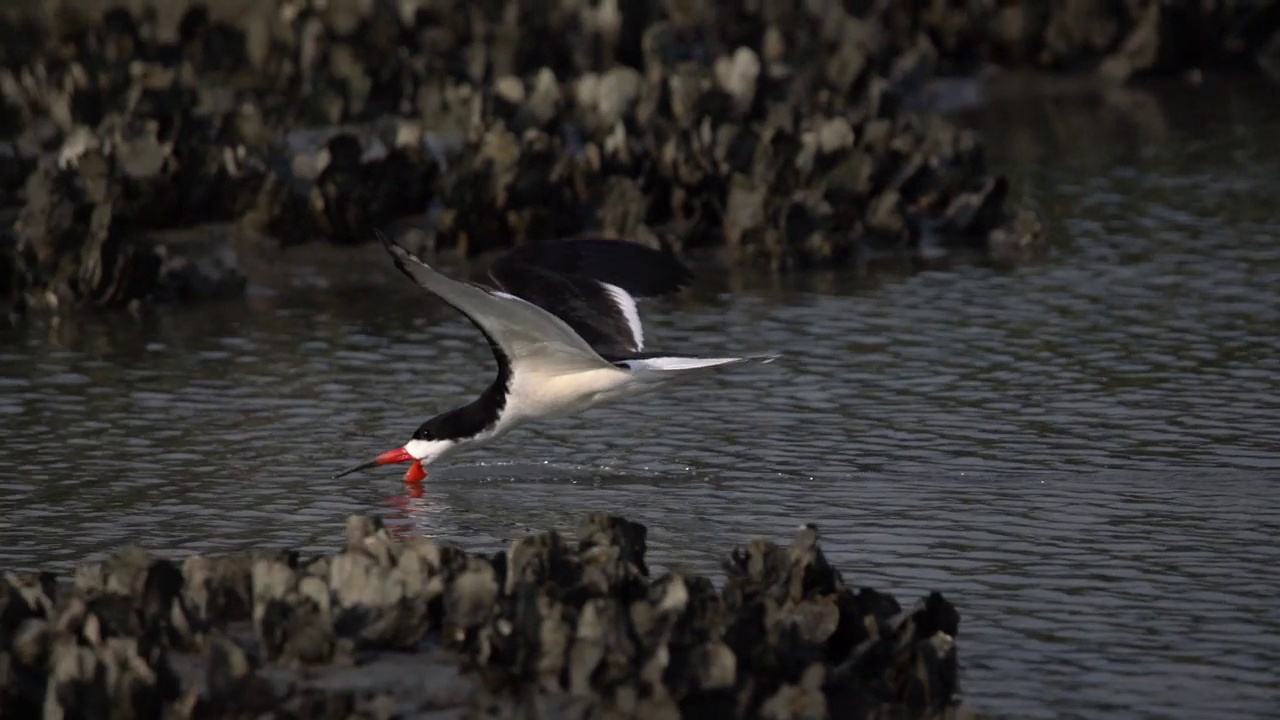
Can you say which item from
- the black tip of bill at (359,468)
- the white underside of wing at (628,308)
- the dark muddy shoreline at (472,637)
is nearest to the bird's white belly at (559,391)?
the white underside of wing at (628,308)

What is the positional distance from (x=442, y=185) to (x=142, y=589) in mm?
8610

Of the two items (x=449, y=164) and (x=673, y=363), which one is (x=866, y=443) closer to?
(x=673, y=363)

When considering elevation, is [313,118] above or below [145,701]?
A: above

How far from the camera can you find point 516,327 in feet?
33.2

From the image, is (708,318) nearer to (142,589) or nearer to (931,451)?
(931,451)

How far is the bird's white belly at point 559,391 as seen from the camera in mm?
10445

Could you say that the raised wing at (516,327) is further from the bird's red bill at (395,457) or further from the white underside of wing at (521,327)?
the bird's red bill at (395,457)

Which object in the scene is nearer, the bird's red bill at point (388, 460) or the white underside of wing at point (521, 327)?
the white underside of wing at point (521, 327)

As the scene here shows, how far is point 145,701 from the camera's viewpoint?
22.7 ft

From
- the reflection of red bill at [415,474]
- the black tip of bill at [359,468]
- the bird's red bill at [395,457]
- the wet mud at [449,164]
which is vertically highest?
the wet mud at [449,164]

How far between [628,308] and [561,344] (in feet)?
2.56

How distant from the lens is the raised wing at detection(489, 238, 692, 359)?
10.7 meters

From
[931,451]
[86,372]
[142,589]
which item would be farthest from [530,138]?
[142,589]

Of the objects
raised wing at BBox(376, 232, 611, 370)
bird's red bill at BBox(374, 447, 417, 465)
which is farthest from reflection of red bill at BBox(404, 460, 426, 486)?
raised wing at BBox(376, 232, 611, 370)
